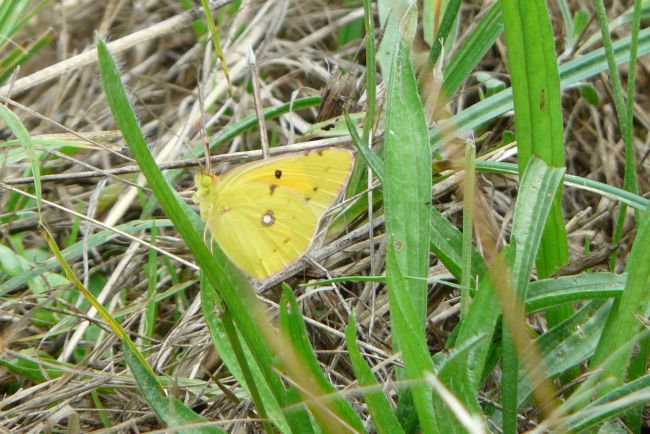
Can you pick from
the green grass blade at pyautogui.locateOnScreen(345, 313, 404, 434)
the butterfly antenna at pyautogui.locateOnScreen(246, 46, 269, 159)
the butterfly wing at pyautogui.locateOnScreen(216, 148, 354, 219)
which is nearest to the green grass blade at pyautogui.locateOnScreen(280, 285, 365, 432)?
the green grass blade at pyautogui.locateOnScreen(345, 313, 404, 434)

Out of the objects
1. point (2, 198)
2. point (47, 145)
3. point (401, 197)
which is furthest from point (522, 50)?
point (2, 198)

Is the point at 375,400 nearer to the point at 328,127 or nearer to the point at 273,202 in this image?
the point at 273,202

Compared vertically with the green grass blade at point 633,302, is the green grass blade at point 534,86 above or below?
above

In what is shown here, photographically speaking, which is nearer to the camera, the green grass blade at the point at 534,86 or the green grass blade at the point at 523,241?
the green grass blade at the point at 523,241

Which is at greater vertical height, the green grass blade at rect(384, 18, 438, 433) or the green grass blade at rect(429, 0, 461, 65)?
the green grass blade at rect(429, 0, 461, 65)

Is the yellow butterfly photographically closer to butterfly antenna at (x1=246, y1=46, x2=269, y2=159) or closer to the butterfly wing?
the butterfly wing

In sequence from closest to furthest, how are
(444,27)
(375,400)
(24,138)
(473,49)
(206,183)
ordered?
(375,400)
(24,138)
(206,183)
(444,27)
(473,49)

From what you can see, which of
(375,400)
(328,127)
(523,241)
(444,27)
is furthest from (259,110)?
(375,400)

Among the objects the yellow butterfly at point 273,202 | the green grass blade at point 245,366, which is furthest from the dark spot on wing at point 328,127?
the green grass blade at point 245,366

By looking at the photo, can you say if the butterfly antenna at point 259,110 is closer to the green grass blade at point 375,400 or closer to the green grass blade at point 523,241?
the green grass blade at point 523,241
